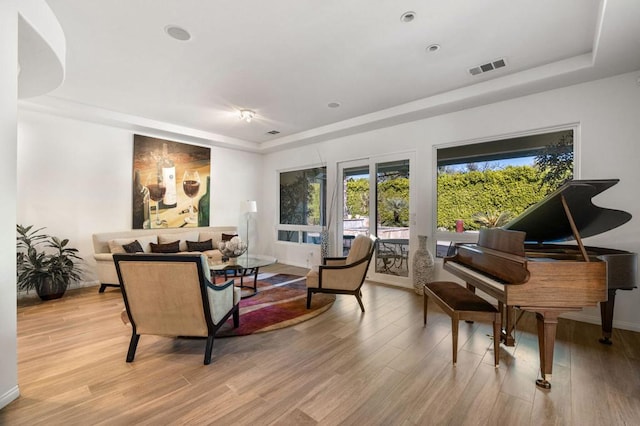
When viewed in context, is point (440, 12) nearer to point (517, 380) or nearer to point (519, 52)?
point (519, 52)

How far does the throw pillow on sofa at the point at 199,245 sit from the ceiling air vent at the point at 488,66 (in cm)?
537

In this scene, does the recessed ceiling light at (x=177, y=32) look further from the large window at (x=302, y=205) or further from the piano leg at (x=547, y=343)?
the piano leg at (x=547, y=343)

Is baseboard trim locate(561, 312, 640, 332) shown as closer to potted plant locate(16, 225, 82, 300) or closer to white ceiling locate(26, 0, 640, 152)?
white ceiling locate(26, 0, 640, 152)

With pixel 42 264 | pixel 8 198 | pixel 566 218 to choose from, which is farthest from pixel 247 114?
pixel 566 218

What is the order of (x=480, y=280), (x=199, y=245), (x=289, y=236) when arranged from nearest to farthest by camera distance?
(x=480, y=280) → (x=199, y=245) → (x=289, y=236)

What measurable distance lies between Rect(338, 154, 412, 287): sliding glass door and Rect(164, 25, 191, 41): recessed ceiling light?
3.56 metres

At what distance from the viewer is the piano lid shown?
2.14 metres

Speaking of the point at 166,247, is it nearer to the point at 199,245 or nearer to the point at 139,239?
the point at 139,239

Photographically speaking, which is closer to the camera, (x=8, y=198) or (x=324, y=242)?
(x=8, y=198)

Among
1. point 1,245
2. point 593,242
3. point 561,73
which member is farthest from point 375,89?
point 1,245

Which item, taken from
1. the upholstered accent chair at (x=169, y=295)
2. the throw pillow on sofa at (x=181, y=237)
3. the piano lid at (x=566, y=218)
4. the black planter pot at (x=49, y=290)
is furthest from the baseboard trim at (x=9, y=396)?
the piano lid at (x=566, y=218)

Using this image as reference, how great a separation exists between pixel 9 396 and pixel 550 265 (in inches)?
149

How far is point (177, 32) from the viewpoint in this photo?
271 centimetres

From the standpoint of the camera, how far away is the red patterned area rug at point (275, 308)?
304 cm
